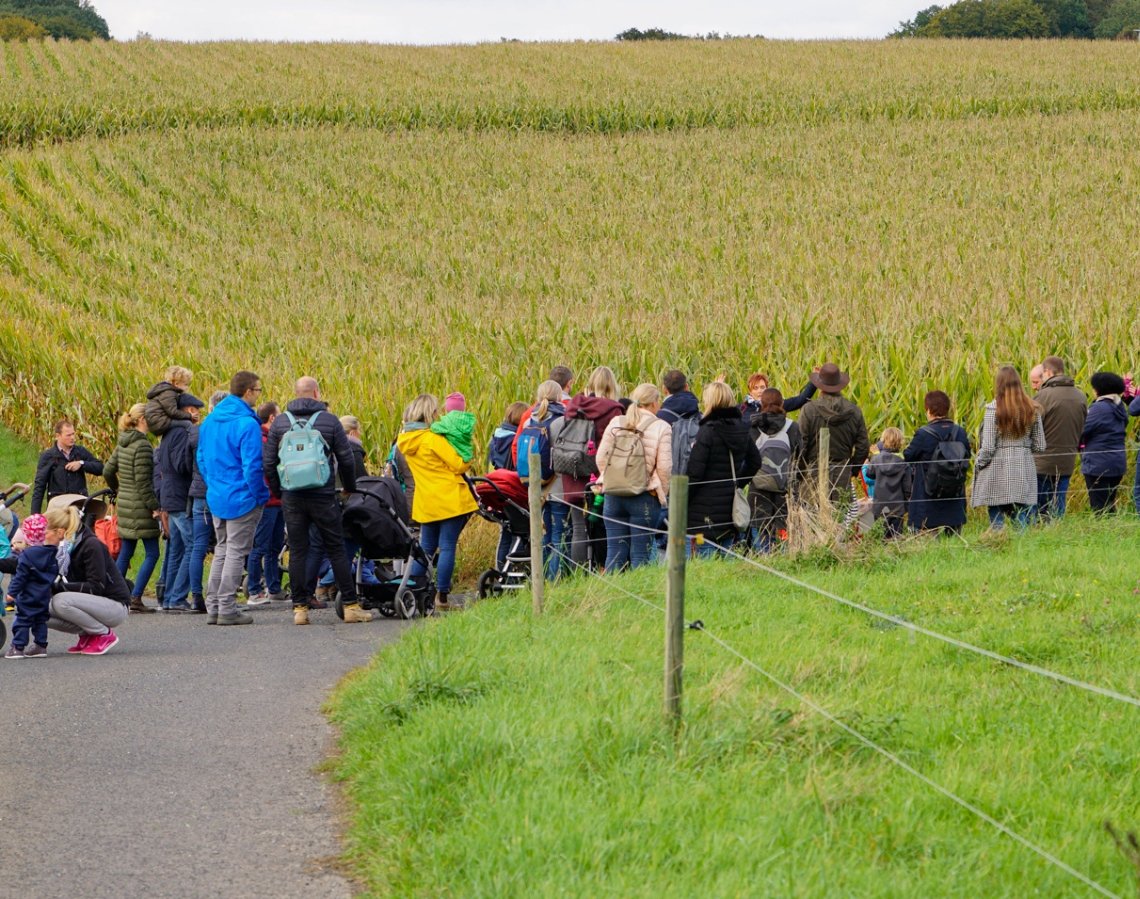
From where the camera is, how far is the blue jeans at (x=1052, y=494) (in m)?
13.5

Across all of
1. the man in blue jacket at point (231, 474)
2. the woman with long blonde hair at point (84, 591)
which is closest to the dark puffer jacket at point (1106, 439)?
the man in blue jacket at point (231, 474)

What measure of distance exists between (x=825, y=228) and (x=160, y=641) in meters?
24.6

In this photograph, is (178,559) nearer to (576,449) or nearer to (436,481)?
(436,481)

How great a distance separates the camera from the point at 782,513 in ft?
41.2

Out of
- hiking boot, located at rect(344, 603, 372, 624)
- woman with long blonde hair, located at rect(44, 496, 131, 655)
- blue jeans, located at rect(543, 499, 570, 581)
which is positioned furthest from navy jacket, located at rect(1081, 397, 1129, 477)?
woman with long blonde hair, located at rect(44, 496, 131, 655)

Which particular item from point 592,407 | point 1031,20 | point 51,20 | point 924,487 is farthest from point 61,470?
point 51,20

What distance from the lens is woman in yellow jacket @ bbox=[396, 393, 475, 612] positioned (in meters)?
12.6

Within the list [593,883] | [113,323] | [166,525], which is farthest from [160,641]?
[113,323]

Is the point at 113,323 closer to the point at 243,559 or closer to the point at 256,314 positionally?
the point at 256,314

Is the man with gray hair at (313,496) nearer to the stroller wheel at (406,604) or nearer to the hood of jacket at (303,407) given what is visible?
the hood of jacket at (303,407)

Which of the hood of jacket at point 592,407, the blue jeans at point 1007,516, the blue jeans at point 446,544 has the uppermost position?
the hood of jacket at point 592,407

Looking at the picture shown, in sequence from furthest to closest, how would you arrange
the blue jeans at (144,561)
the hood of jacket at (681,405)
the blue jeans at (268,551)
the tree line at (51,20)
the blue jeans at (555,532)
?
the tree line at (51,20)
the blue jeans at (268,551)
the blue jeans at (144,561)
the blue jeans at (555,532)
the hood of jacket at (681,405)

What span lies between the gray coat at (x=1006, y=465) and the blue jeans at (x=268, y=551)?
6.56 meters

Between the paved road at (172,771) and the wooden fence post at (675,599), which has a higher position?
the wooden fence post at (675,599)
